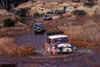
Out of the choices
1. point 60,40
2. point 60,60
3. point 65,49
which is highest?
point 60,40

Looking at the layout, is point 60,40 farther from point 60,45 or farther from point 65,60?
point 65,60

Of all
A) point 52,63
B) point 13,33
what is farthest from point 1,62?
point 13,33

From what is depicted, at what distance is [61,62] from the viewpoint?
11180 mm

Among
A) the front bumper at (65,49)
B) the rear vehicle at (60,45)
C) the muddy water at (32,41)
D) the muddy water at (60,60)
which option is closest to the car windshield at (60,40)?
the rear vehicle at (60,45)

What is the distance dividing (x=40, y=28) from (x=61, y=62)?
55.3ft

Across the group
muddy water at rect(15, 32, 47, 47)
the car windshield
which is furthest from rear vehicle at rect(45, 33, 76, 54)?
muddy water at rect(15, 32, 47, 47)

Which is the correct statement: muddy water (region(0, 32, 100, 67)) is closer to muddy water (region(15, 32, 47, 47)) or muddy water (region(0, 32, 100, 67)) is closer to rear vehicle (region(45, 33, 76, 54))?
rear vehicle (region(45, 33, 76, 54))

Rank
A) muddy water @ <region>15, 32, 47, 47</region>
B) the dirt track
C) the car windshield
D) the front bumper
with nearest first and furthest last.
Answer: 1. the dirt track
2. the front bumper
3. the car windshield
4. muddy water @ <region>15, 32, 47, 47</region>

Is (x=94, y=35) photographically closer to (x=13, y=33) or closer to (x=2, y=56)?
(x=2, y=56)

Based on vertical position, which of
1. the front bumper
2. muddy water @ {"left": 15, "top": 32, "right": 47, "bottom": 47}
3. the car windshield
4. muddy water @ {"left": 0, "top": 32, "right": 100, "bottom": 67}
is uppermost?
the car windshield

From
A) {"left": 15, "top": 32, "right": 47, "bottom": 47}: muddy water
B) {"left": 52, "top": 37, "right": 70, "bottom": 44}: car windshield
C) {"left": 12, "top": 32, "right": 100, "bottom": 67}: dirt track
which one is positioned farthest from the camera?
{"left": 15, "top": 32, "right": 47, "bottom": 47}: muddy water

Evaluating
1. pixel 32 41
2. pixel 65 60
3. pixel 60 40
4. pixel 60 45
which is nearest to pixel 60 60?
pixel 65 60

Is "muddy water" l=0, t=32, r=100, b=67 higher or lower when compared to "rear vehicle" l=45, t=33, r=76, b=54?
lower

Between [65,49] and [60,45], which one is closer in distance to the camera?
[65,49]
